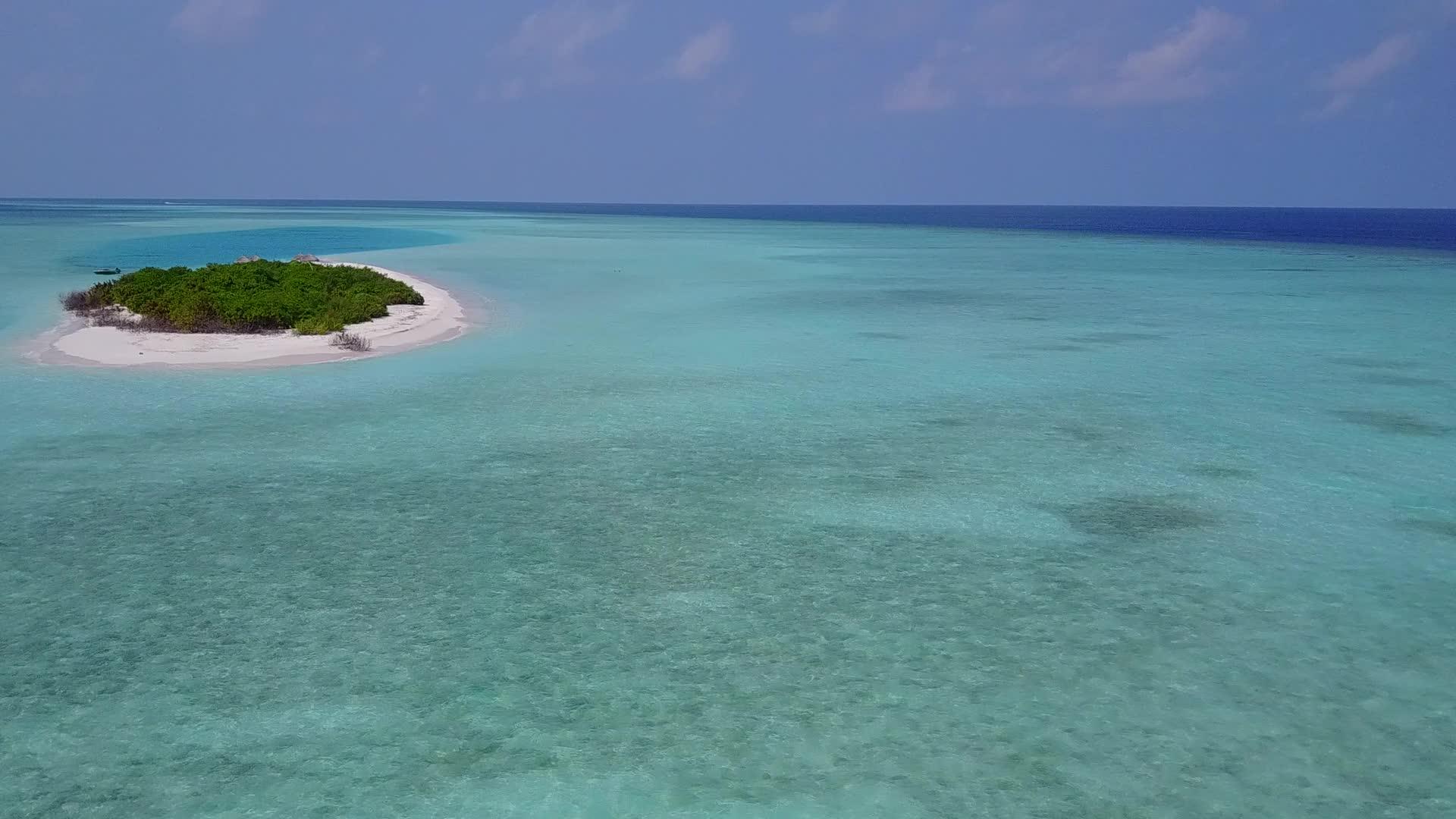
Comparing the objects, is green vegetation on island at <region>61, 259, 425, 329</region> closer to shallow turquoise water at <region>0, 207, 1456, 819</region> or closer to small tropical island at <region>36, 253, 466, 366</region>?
small tropical island at <region>36, 253, 466, 366</region>

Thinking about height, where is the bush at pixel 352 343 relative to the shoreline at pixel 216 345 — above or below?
above

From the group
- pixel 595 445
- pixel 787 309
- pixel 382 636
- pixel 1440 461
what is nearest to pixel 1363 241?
pixel 787 309

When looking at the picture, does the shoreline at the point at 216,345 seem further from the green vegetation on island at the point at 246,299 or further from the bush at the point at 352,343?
the green vegetation on island at the point at 246,299

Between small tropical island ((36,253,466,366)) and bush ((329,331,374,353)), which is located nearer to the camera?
small tropical island ((36,253,466,366))

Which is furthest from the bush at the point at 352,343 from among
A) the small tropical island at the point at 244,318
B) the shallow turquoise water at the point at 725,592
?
the shallow turquoise water at the point at 725,592

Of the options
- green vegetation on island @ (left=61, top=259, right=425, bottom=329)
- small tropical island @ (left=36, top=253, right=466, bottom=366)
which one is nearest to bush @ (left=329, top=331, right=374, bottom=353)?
small tropical island @ (left=36, top=253, right=466, bottom=366)

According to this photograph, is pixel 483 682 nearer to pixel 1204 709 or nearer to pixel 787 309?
pixel 1204 709
